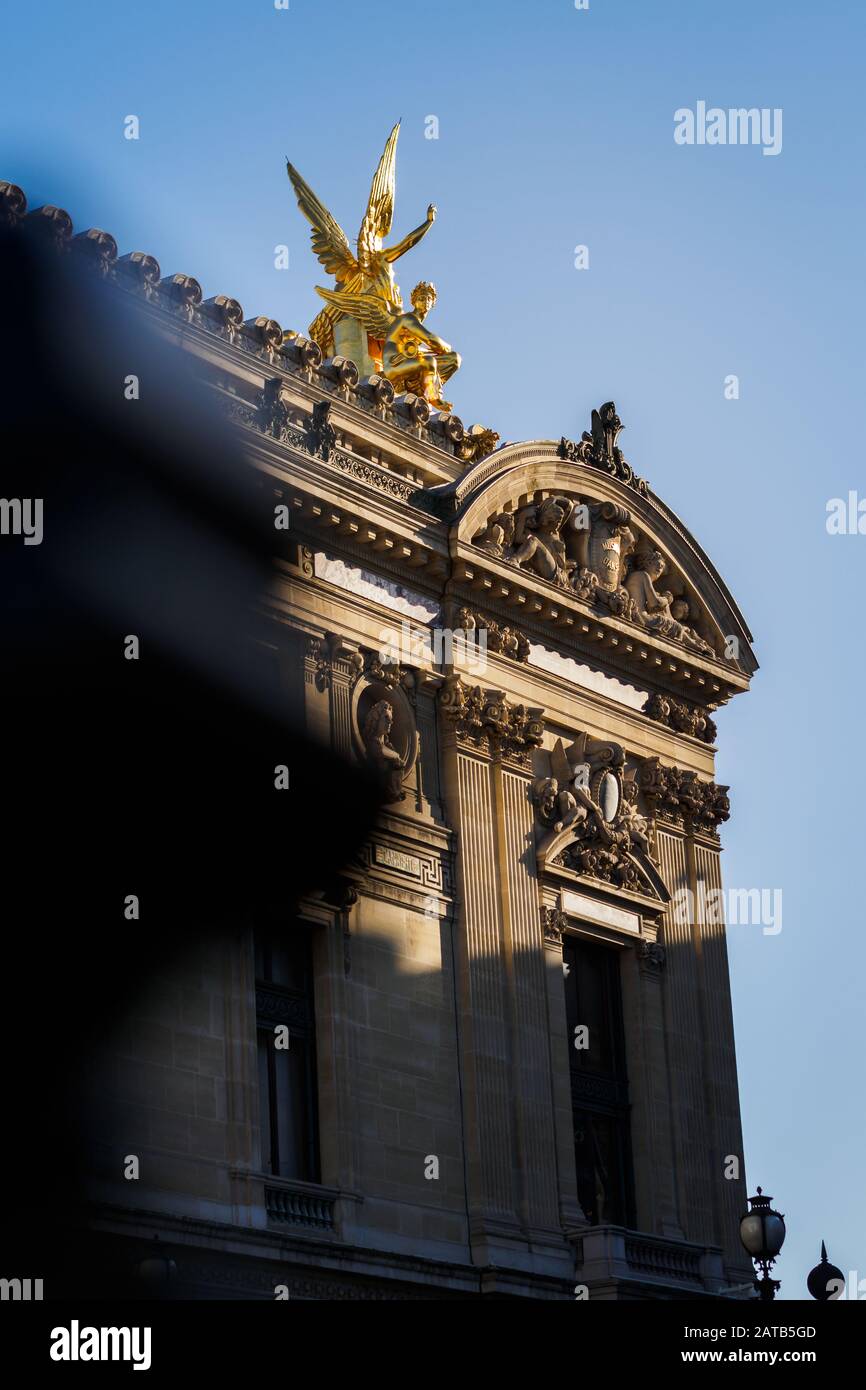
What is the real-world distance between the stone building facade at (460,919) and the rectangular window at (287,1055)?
36 millimetres

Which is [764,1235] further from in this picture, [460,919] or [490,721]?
→ [490,721]

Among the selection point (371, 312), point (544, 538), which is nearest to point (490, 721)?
point (544, 538)

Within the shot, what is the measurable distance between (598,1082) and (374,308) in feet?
35.9

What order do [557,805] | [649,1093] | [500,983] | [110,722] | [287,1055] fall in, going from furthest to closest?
[649,1093]
[557,805]
[500,983]
[287,1055]
[110,722]

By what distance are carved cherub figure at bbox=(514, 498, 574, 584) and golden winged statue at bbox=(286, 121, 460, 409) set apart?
2409 mm

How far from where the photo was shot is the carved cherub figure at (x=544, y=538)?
126ft

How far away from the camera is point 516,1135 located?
35.4m

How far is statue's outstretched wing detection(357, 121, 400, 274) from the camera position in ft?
132

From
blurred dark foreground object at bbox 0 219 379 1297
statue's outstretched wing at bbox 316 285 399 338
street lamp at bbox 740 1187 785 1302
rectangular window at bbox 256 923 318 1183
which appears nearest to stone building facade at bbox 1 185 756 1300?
rectangular window at bbox 256 923 318 1183

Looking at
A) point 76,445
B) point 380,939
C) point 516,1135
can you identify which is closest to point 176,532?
point 76,445

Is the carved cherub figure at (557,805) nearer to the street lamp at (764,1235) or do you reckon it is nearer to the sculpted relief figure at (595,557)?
the sculpted relief figure at (595,557)

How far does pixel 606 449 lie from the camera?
40469 mm

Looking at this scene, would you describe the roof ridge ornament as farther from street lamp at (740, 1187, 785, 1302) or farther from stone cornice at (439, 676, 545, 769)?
street lamp at (740, 1187, 785, 1302)

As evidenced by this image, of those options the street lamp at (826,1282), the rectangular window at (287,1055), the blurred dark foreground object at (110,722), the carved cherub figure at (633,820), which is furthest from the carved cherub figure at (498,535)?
the street lamp at (826,1282)
